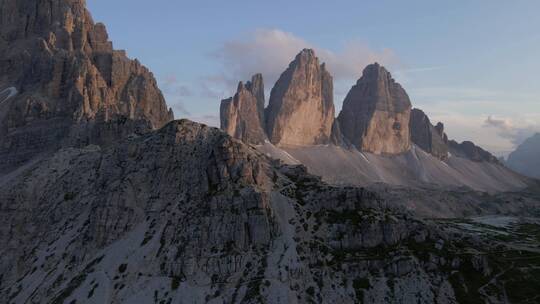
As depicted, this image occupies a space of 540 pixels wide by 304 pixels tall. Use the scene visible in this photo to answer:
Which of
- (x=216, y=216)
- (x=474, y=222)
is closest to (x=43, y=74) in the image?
(x=216, y=216)

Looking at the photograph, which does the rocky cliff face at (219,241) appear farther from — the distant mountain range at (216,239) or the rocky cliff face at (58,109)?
the rocky cliff face at (58,109)

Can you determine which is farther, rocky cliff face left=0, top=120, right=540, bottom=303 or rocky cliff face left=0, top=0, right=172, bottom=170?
rocky cliff face left=0, top=0, right=172, bottom=170

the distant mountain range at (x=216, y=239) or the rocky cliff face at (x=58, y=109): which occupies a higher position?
the rocky cliff face at (x=58, y=109)

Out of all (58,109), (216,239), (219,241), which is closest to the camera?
(219,241)

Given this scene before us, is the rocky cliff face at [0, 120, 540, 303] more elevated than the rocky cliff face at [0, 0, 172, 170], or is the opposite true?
the rocky cliff face at [0, 0, 172, 170]

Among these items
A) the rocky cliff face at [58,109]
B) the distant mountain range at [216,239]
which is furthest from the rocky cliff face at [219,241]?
the rocky cliff face at [58,109]

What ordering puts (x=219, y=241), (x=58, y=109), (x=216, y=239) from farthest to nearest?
(x=58, y=109)
(x=216, y=239)
(x=219, y=241)

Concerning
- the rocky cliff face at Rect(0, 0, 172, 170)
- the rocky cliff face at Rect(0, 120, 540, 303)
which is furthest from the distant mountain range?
the rocky cliff face at Rect(0, 0, 172, 170)

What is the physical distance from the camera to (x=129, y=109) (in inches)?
7726

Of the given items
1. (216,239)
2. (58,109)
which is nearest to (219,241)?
(216,239)

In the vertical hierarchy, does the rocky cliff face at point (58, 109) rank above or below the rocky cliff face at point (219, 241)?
above

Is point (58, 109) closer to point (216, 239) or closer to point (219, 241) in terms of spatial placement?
point (216, 239)

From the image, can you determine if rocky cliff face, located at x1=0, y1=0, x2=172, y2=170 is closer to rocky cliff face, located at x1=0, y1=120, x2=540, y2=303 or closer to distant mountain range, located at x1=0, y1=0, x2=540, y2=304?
distant mountain range, located at x1=0, y1=0, x2=540, y2=304

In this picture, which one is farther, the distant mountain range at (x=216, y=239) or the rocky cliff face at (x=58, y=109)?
the rocky cliff face at (x=58, y=109)
